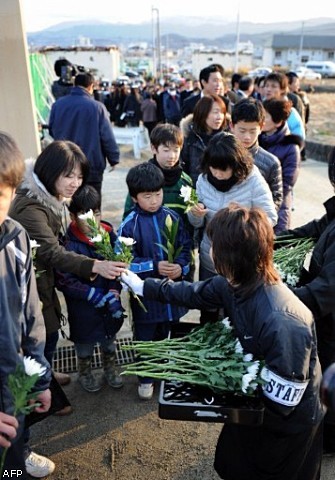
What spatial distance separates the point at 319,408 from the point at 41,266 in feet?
5.62

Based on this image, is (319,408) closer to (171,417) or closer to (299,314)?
(299,314)

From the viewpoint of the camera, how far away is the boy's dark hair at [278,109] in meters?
3.81

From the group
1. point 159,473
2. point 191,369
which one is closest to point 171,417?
point 191,369

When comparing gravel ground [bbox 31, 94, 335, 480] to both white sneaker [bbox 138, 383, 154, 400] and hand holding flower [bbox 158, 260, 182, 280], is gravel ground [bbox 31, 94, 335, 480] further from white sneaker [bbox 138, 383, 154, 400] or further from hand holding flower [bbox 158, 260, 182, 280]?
hand holding flower [bbox 158, 260, 182, 280]

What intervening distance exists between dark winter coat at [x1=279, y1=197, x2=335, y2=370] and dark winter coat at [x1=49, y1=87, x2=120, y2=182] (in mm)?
3112

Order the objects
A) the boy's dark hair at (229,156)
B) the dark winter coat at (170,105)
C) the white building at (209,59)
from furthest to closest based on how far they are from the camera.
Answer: the white building at (209,59), the dark winter coat at (170,105), the boy's dark hair at (229,156)

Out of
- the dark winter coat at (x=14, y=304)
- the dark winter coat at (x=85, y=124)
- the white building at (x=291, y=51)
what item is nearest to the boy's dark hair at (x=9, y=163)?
the dark winter coat at (x=14, y=304)

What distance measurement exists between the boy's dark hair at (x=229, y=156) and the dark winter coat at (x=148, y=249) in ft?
1.60

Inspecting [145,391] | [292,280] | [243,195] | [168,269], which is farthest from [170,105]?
[292,280]

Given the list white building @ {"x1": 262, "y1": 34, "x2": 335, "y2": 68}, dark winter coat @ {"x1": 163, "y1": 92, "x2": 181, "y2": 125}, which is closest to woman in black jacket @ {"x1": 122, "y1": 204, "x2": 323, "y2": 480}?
dark winter coat @ {"x1": 163, "y1": 92, "x2": 181, "y2": 125}

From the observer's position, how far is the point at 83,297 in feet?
9.02

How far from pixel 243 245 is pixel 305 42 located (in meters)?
109

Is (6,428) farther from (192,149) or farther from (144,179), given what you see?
(192,149)

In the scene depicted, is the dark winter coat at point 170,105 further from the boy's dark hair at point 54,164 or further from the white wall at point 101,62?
the white wall at point 101,62
